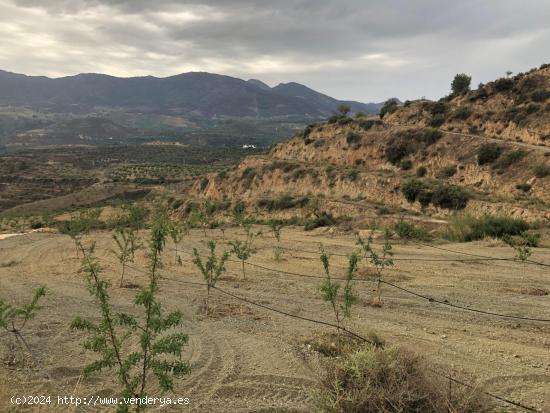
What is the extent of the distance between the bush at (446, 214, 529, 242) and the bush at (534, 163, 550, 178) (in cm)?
1026

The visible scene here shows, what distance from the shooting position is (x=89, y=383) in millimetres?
8680

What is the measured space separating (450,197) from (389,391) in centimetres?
2881

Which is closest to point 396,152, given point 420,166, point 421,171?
point 420,166

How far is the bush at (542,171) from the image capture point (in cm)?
3284

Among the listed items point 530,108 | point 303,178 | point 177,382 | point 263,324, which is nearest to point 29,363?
point 177,382

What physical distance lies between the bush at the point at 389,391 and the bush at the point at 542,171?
101 ft

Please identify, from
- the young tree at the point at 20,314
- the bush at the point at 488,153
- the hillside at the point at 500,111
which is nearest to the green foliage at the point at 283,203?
the bush at the point at 488,153

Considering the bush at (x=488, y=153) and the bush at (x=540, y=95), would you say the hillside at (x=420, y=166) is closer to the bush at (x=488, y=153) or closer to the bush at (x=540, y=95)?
the bush at (x=488, y=153)

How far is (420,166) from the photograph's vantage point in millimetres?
43844

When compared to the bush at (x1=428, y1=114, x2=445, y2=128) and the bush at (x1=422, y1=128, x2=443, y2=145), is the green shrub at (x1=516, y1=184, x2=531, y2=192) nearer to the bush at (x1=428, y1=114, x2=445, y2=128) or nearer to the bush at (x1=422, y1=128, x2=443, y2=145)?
the bush at (x1=422, y1=128, x2=443, y2=145)

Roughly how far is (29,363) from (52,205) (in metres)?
70.1

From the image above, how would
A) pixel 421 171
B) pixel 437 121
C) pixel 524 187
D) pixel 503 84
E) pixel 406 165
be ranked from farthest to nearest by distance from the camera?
1. pixel 437 121
2. pixel 503 84
3. pixel 406 165
4. pixel 421 171
5. pixel 524 187

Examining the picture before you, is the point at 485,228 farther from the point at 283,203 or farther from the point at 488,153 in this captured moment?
the point at 283,203

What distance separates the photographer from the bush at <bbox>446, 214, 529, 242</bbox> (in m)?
24.1
